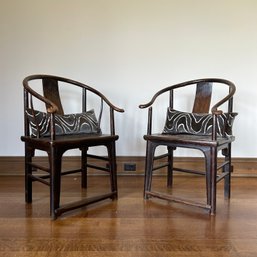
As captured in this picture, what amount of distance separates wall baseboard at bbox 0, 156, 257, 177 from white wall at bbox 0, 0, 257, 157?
11 cm

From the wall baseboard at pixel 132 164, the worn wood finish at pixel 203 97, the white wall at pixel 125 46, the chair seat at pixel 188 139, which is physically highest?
the white wall at pixel 125 46

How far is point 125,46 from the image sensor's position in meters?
2.91

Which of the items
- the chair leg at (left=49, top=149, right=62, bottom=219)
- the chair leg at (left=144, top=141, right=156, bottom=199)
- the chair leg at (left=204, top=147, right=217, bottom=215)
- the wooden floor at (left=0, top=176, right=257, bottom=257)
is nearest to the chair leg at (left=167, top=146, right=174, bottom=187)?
the wooden floor at (left=0, top=176, right=257, bottom=257)

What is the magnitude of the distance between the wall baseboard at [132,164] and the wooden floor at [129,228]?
50 centimetres

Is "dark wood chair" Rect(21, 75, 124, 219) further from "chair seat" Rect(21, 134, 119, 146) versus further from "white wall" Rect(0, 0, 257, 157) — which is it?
"white wall" Rect(0, 0, 257, 157)

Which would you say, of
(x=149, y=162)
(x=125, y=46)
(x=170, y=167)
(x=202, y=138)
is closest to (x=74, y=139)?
(x=149, y=162)

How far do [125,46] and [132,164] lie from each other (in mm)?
1031

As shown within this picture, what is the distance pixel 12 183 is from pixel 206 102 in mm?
1635

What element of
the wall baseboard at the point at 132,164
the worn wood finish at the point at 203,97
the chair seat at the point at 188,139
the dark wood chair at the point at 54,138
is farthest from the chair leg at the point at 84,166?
the worn wood finish at the point at 203,97

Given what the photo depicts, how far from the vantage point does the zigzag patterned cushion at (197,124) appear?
220 centimetres

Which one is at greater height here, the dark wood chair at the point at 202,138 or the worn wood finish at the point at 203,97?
the worn wood finish at the point at 203,97

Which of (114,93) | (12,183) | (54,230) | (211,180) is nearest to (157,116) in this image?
(114,93)

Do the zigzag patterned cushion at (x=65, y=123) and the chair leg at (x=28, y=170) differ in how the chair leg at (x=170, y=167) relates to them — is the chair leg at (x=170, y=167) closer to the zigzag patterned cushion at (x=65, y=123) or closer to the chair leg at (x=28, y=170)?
the zigzag patterned cushion at (x=65, y=123)

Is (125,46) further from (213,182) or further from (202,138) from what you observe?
(213,182)
